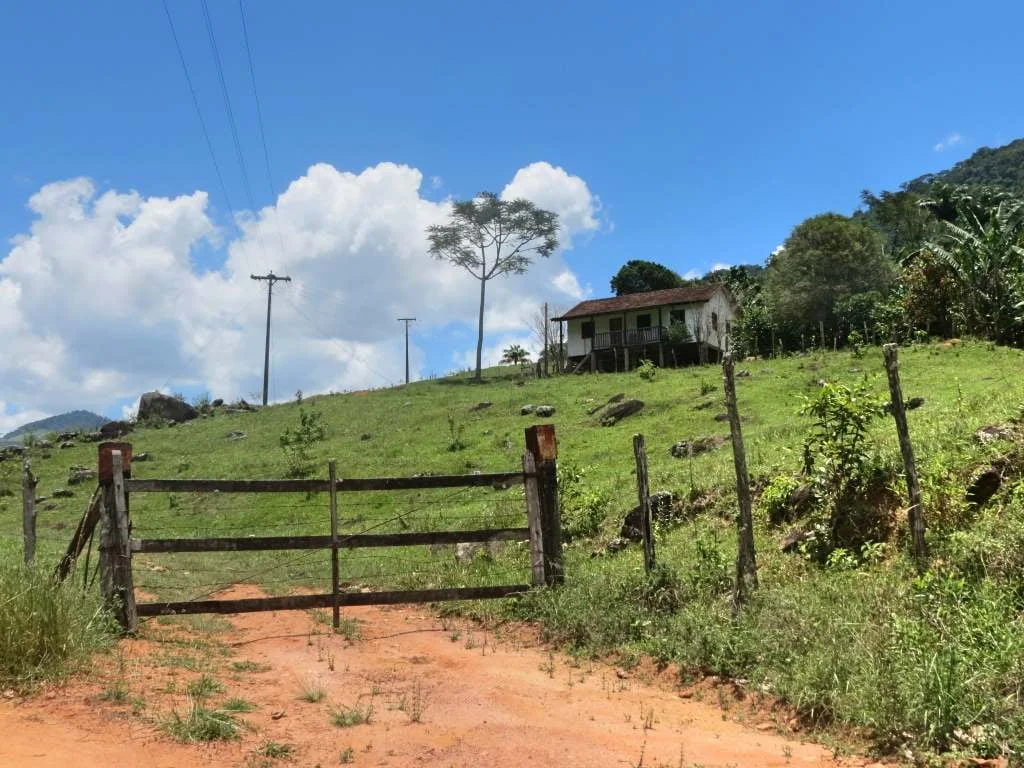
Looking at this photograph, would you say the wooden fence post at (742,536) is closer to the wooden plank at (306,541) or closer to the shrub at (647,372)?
the wooden plank at (306,541)

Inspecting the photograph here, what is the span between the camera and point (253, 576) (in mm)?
13000

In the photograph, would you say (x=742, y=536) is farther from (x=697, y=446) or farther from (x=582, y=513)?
(x=697, y=446)

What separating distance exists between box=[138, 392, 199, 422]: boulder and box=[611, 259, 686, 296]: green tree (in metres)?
36.6

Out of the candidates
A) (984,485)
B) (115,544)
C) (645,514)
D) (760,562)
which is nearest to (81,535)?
(115,544)

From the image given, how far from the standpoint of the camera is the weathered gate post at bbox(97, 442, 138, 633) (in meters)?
7.66

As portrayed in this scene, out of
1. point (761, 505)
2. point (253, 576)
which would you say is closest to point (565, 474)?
point (761, 505)

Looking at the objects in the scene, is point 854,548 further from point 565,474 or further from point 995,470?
point 565,474

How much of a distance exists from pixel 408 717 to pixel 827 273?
41826 mm

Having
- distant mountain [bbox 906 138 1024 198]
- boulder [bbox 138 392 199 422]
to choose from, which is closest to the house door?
boulder [bbox 138 392 199 422]

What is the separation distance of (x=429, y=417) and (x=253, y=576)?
67.5 feet

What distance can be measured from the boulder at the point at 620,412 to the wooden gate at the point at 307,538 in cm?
1528

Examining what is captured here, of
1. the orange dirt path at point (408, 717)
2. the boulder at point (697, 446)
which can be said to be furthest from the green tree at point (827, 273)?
the orange dirt path at point (408, 717)

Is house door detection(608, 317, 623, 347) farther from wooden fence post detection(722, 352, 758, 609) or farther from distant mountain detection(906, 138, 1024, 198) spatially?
distant mountain detection(906, 138, 1024, 198)

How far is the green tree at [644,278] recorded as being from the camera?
66938 mm
